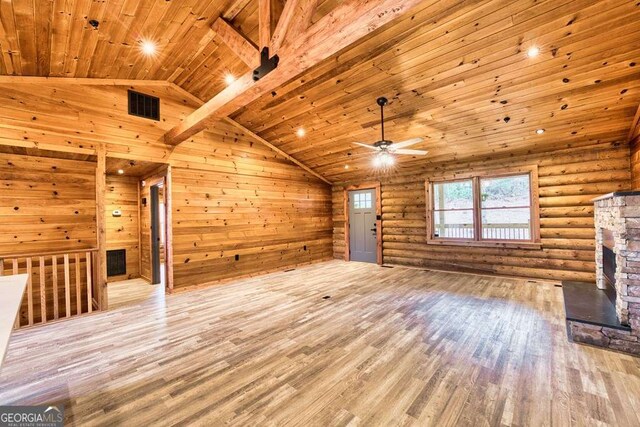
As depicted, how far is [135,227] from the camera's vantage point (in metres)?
6.26

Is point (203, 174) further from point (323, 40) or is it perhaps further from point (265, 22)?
point (323, 40)

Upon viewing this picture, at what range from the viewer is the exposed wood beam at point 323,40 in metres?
2.07

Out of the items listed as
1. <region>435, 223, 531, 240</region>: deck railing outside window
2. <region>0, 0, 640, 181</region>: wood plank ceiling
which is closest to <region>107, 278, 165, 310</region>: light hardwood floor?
<region>0, 0, 640, 181</region>: wood plank ceiling

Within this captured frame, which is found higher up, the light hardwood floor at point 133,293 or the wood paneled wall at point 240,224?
the wood paneled wall at point 240,224

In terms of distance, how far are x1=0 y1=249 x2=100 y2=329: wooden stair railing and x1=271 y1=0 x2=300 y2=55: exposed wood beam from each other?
3.88 metres

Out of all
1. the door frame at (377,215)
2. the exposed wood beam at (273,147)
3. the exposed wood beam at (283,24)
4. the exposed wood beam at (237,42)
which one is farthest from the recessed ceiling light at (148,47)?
the door frame at (377,215)

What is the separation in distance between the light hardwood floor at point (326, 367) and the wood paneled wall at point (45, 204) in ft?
4.88

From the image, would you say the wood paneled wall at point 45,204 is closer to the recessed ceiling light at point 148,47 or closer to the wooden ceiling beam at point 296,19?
the recessed ceiling light at point 148,47

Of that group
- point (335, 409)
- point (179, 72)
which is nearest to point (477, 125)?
point (335, 409)

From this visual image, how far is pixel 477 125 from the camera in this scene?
4.69m

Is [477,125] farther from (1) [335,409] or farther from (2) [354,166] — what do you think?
(1) [335,409]

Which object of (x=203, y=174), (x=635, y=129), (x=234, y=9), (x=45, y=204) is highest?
(x=234, y=9)

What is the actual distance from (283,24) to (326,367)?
3.33 metres

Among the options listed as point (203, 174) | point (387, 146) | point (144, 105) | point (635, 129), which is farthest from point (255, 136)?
point (635, 129)
